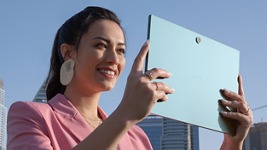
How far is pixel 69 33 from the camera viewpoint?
2.39 meters

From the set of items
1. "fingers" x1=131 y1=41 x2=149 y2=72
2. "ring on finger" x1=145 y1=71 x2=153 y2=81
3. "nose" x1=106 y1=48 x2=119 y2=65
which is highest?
"nose" x1=106 y1=48 x2=119 y2=65

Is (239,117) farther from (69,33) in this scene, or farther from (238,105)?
(69,33)

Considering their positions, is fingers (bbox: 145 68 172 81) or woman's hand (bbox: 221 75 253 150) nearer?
fingers (bbox: 145 68 172 81)

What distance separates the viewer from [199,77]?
2375 mm

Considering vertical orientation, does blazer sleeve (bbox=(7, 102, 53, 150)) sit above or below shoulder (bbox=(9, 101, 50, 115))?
below

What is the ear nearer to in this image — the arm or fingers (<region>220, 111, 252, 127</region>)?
the arm

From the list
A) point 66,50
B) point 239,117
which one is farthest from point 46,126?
point 239,117

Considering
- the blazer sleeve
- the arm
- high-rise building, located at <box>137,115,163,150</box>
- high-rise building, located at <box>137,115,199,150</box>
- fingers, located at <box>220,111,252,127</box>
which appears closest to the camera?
the arm

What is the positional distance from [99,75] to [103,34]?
0.19m

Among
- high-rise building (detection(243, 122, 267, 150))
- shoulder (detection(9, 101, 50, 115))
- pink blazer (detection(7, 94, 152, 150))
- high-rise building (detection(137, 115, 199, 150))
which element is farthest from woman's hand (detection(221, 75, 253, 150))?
high-rise building (detection(137, 115, 199, 150))

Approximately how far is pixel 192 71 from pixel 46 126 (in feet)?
2.33

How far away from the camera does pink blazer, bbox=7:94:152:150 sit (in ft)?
6.44

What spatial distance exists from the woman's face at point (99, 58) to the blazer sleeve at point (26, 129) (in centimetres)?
27

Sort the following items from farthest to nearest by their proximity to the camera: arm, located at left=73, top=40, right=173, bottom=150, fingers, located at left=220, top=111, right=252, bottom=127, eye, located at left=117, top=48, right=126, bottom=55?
fingers, located at left=220, top=111, right=252, bottom=127 < eye, located at left=117, top=48, right=126, bottom=55 < arm, located at left=73, top=40, right=173, bottom=150
